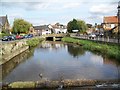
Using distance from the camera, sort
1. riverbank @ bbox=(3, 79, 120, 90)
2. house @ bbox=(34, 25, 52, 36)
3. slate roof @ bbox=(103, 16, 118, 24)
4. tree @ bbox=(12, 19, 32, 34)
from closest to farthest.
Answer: riverbank @ bbox=(3, 79, 120, 90) → slate roof @ bbox=(103, 16, 118, 24) → tree @ bbox=(12, 19, 32, 34) → house @ bbox=(34, 25, 52, 36)

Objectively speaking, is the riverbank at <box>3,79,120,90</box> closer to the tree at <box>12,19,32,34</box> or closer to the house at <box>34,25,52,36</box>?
the tree at <box>12,19,32,34</box>

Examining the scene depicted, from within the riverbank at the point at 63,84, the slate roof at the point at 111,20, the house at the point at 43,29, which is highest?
the slate roof at the point at 111,20

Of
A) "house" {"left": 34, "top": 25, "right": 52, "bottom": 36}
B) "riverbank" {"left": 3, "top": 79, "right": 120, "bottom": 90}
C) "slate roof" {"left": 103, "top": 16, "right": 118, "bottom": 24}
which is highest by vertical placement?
"slate roof" {"left": 103, "top": 16, "right": 118, "bottom": 24}

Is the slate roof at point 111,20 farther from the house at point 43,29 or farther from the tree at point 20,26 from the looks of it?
the house at point 43,29

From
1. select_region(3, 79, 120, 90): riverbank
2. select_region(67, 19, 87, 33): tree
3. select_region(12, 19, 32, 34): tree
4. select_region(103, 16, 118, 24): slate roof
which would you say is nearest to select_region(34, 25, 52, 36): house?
select_region(67, 19, 87, 33): tree

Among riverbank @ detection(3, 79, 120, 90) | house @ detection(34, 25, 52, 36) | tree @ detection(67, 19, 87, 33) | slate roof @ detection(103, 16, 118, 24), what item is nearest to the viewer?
riverbank @ detection(3, 79, 120, 90)

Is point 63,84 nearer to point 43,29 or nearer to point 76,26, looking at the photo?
point 76,26

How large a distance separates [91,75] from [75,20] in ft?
344

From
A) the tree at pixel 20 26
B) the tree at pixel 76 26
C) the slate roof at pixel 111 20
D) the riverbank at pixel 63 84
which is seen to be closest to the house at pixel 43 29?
the tree at pixel 76 26

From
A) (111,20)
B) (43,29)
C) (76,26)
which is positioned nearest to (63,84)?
(111,20)

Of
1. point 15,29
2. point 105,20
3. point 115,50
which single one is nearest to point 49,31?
point 15,29

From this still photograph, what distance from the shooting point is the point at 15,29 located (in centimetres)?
11162

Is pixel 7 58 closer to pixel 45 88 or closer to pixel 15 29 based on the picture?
pixel 45 88

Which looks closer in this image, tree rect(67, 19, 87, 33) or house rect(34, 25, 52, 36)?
tree rect(67, 19, 87, 33)
